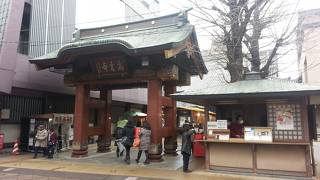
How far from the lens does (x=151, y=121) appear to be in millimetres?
14219

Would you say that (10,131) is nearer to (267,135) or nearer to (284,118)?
(267,135)

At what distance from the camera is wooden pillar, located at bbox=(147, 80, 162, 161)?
45.9 feet

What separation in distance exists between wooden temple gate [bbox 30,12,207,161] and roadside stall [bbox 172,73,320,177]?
9.11ft

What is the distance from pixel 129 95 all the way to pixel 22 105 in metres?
9.95

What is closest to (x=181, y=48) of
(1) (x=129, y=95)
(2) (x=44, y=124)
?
(2) (x=44, y=124)

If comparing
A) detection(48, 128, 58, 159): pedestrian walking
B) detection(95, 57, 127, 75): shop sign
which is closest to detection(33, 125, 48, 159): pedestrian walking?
detection(48, 128, 58, 159): pedestrian walking

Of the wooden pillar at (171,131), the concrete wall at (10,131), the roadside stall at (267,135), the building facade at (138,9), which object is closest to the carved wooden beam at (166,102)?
the wooden pillar at (171,131)

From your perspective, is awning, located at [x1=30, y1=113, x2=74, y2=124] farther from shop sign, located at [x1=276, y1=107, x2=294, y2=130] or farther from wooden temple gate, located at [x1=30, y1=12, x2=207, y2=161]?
shop sign, located at [x1=276, y1=107, x2=294, y2=130]

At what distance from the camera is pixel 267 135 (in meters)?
10.8

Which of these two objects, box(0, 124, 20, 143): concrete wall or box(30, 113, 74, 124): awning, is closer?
box(30, 113, 74, 124): awning

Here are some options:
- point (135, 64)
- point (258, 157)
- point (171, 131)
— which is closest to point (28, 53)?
point (135, 64)

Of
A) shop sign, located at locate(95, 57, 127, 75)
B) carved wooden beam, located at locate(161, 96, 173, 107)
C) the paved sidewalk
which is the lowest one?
the paved sidewalk

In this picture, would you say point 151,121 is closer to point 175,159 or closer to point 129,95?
point 175,159

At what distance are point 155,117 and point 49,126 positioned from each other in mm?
6395
